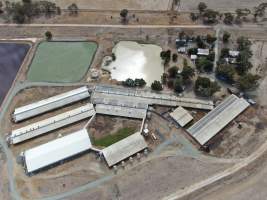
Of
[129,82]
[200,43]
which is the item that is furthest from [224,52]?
[129,82]

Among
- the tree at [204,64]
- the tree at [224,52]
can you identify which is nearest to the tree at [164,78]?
the tree at [204,64]

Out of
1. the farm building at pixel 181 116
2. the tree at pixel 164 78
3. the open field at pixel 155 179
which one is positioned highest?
the tree at pixel 164 78

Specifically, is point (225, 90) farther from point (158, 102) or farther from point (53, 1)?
point (53, 1)

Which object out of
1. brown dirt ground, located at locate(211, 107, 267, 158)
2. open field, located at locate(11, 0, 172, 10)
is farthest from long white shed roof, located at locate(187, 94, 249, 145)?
open field, located at locate(11, 0, 172, 10)

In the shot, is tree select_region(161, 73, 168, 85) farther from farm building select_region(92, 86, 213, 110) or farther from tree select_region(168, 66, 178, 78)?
farm building select_region(92, 86, 213, 110)

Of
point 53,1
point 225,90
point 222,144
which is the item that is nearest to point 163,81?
point 225,90

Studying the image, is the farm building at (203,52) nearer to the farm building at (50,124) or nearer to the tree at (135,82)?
the tree at (135,82)

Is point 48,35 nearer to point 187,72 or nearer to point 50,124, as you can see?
point 50,124
